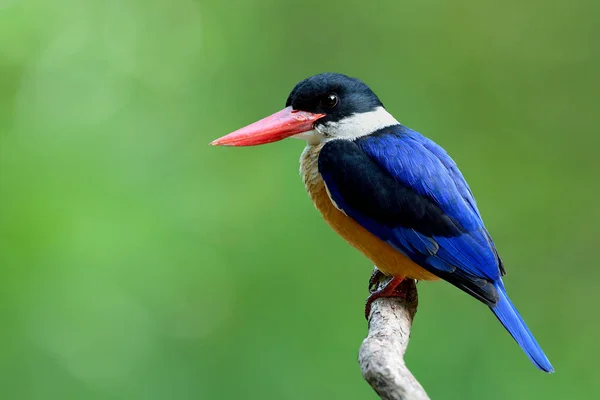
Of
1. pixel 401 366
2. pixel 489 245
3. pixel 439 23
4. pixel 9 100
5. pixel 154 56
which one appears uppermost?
pixel 439 23

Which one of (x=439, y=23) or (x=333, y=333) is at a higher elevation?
(x=439, y=23)

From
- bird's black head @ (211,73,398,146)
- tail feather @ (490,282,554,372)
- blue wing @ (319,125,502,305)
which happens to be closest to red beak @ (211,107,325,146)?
bird's black head @ (211,73,398,146)

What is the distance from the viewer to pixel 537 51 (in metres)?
3.13

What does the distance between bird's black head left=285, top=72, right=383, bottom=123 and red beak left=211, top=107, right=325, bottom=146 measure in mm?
19

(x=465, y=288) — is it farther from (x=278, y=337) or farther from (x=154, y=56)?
(x=154, y=56)

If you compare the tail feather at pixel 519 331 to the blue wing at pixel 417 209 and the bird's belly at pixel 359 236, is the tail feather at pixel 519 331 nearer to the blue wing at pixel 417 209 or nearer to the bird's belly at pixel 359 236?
the blue wing at pixel 417 209

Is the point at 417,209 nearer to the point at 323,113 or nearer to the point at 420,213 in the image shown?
the point at 420,213

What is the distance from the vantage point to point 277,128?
1.77 meters

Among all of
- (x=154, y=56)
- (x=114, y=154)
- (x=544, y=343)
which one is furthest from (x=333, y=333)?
(x=154, y=56)

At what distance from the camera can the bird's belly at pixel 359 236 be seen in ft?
5.67

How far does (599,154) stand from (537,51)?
49 cm

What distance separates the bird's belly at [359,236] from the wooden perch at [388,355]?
89 millimetres

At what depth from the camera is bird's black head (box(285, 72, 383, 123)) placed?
178 centimetres

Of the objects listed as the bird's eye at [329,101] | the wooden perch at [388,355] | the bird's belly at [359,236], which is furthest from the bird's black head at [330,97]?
the wooden perch at [388,355]
